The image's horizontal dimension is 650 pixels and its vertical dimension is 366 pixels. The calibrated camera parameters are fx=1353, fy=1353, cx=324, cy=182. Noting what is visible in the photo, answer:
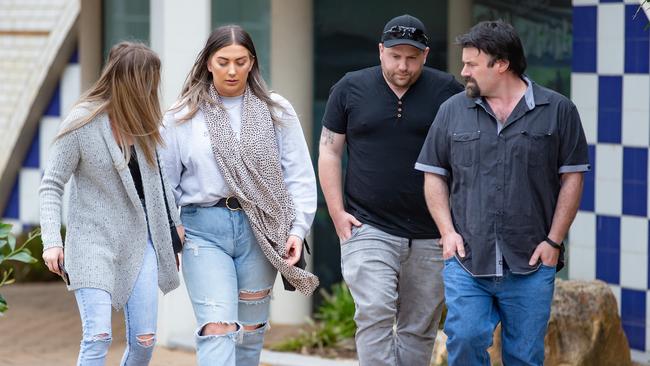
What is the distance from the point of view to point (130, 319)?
5.61 meters

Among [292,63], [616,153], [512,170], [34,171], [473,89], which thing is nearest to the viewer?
[512,170]

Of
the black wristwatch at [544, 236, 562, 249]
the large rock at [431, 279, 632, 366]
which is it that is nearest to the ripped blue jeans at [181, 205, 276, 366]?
the black wristwatch at [544, 236, 562, 249]

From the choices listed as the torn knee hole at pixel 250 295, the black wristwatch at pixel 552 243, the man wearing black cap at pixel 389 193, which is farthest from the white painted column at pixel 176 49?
the black wristwatch at pixel 552 243

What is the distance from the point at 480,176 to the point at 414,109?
2.31ft

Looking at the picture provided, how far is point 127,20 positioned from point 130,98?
5.77 meters

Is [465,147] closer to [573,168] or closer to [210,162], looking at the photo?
[573,168]

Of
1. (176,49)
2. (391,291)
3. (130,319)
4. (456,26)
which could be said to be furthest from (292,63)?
(130,319)

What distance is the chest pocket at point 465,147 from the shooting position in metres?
5.48

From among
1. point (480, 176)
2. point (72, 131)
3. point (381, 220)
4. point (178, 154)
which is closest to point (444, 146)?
point (480, 176)

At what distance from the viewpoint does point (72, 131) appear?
555 centimetres

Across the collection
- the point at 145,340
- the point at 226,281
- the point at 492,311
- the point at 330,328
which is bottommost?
the point at 330,328

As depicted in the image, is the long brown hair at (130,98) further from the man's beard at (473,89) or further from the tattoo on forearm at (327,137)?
the man's beard at (473,89)

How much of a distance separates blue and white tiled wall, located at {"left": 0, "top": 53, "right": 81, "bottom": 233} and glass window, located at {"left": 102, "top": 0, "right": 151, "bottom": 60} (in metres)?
1.68

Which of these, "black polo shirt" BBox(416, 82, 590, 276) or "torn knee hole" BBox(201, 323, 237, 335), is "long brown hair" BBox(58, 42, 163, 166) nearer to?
"torn knee hole" BBox(201, 323, 237, 335)
